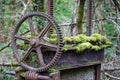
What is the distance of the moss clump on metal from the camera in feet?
11.5

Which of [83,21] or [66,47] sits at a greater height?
[83,21]

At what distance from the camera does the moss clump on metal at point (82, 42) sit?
11.5 ft

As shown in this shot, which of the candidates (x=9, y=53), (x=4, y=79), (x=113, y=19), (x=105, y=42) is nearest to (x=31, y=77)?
(x=105, y=42)

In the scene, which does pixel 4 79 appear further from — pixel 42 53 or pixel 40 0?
pixel 42 53

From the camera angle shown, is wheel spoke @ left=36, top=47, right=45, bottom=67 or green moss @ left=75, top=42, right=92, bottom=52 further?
green moss @ left=75, top=42, right=92, bottom=52

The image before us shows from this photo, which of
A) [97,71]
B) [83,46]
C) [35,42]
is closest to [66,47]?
[83,46]

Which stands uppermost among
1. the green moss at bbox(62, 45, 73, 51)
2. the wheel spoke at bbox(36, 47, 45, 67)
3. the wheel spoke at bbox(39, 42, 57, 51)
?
the wheel spoke at bbox(39, 42, 57, 51)

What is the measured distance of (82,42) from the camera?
3.75 metres

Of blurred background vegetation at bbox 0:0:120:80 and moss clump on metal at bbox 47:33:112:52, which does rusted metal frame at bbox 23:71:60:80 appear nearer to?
moss clump on metal at bbox 47:33:112:52

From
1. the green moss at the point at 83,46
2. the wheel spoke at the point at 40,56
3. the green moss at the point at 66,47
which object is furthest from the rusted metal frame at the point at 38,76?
the green moss at the point at 83,46

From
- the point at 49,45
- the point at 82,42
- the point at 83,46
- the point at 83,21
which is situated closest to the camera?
the point at 49,45

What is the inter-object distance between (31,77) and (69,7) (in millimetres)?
6973

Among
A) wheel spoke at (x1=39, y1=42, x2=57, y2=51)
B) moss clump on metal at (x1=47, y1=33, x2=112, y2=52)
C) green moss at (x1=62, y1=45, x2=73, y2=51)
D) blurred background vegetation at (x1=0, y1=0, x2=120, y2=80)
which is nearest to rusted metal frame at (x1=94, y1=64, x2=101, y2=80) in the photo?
moss clump on metal at (x1=47, y1=33, x2=112, y2=52)

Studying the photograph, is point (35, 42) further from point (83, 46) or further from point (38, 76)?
point (83, 46)
